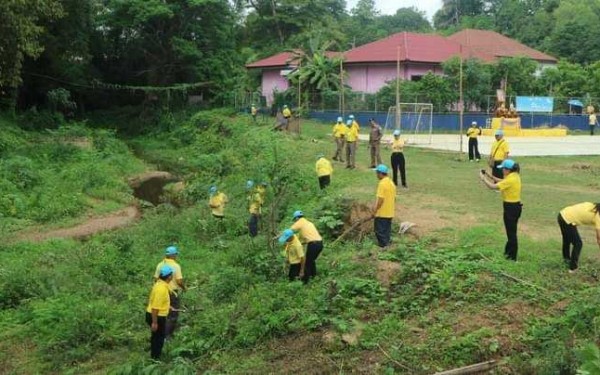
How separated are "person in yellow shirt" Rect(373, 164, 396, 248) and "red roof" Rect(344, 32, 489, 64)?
116ft

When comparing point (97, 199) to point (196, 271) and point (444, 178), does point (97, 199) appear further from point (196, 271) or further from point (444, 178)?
point (444, 178)

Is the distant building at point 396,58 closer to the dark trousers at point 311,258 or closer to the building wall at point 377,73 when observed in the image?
the building wall at point 377,73

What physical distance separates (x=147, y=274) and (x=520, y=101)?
33.9m

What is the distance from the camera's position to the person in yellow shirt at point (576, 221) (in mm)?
10555

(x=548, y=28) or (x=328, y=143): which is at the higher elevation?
(x=548, y=28)

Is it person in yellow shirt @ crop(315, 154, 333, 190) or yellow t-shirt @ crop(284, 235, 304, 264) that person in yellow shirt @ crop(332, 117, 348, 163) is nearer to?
person in yellow shirt @ crop(315, 154, 333, 190)

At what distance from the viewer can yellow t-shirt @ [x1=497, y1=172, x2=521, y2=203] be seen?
11.3 meters

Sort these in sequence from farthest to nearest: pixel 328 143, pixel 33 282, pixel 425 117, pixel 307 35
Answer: pixel 307 35
pixel 425 117
pixel 328 143
pixel 33 282

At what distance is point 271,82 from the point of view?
181 feet

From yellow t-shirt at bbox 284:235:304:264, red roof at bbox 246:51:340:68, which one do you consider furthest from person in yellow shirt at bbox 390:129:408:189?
red roof at bbox 246:51:340:68

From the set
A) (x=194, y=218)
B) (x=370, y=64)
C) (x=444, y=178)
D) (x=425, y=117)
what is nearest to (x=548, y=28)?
(x=370, y=64)

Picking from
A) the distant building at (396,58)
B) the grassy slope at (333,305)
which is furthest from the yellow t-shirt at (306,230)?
the distant building at (396,58)

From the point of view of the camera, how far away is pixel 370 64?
48312 millimetres

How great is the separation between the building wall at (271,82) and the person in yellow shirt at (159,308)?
140 ft
